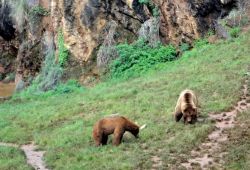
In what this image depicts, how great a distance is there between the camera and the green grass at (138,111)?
15625 millimetres

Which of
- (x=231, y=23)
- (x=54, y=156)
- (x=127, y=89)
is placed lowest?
(x=54, y=156)

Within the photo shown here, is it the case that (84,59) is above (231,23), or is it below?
below

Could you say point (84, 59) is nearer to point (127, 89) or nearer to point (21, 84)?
point (21, 84)

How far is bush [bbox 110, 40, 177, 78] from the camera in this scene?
1196 inches

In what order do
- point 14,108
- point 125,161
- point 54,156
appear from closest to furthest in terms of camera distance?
1. point 125,161
2. point 54,156
3. point 14,108

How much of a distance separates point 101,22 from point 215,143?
19.8 metres

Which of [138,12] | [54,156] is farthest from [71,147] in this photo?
[138,12]

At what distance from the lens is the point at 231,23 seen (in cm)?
3008

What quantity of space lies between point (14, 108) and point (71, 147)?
448 inches

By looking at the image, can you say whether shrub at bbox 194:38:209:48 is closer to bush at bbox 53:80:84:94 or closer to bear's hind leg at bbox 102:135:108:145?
bush at bbox 53:80:84:94

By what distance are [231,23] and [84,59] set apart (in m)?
9.83

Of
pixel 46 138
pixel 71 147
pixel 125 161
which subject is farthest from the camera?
pixel 46 138

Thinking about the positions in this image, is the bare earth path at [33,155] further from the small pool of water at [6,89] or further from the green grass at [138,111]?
the small pool of water at [6,89]

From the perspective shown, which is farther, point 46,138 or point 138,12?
point 138,12
